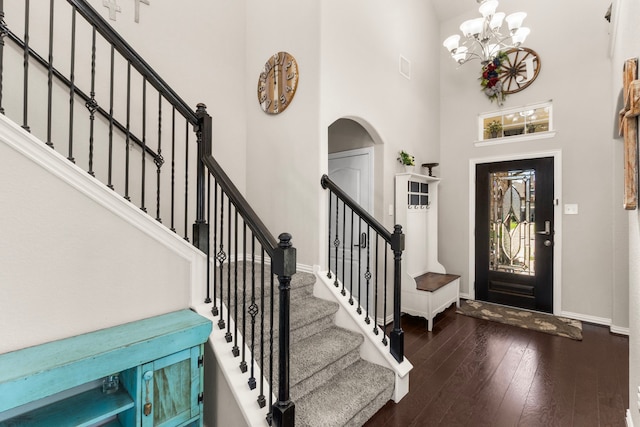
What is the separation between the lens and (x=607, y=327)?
3.64m

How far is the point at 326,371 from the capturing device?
2.05 metres

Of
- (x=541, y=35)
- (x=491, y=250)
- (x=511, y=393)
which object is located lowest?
(x=511, y=393)

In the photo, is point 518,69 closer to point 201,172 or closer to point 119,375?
point 201,172

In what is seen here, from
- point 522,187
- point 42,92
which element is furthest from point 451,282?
point 42,92

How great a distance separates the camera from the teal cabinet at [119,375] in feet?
3.77

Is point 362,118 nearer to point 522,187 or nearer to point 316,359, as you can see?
point 316,359

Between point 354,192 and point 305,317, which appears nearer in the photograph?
point 305,317

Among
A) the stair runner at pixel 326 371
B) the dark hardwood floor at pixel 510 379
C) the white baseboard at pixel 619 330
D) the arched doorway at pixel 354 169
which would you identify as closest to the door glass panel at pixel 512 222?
the white baseboard at pixel 619 330

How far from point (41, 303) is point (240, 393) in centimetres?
100

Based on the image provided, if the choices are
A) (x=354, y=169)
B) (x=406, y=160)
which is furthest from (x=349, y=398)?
(x=406, y=160)

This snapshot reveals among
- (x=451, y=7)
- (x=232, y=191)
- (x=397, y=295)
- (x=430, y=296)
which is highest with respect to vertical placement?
(x=451, y=7)

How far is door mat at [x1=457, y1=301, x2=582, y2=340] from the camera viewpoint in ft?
11.4

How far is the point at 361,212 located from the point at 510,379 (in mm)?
1831

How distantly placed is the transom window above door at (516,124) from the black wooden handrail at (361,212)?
308 centimetres
